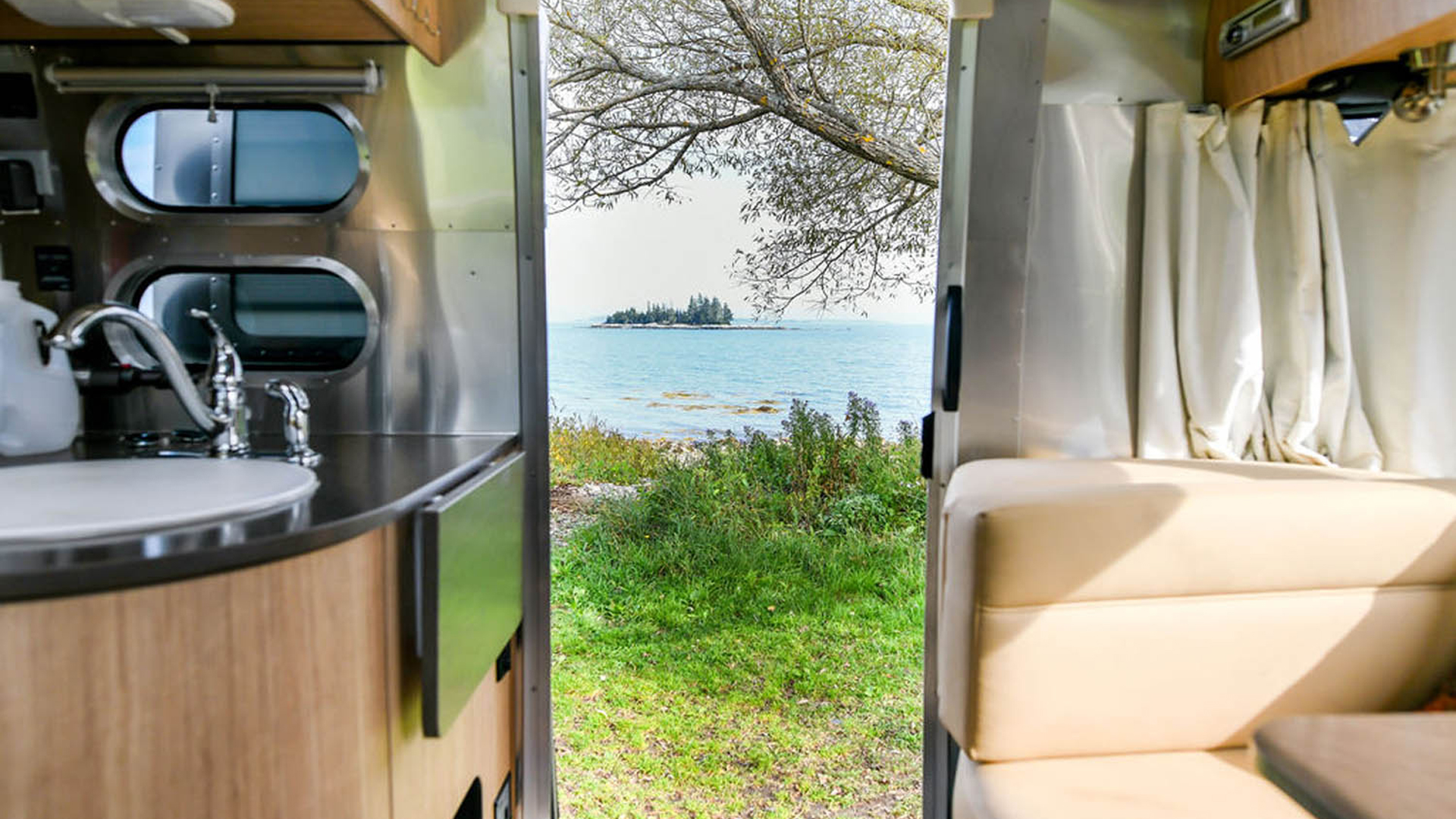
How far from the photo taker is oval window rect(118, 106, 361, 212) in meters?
1.83

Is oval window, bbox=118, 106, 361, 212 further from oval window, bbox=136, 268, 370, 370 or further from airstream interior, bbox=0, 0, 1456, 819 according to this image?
oval window, bbox=136, 268, 370, 370

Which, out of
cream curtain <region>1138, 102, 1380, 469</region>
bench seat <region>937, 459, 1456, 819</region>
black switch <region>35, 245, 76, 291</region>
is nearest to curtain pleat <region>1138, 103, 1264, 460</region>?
cream curtain <region>1138, 102, 1380, 469</region>

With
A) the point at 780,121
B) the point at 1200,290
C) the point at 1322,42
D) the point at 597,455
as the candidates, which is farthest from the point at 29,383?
the point at 780,121

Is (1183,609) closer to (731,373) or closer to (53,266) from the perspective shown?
(53,266)

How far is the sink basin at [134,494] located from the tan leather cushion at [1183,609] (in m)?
1.10

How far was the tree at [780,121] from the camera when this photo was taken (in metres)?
4.11

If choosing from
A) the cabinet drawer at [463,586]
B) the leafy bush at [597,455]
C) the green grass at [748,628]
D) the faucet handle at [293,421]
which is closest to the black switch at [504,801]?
the cabinet drawer at [463,586]

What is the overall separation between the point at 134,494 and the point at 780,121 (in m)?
3.73

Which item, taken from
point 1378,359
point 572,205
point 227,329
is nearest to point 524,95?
point 227,329

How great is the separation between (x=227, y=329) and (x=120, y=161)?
0.44 meters

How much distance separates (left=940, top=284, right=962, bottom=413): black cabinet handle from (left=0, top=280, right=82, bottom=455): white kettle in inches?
71.5

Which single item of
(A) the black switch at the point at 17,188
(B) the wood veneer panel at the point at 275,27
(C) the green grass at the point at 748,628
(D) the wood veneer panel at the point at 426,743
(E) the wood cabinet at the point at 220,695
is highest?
(B) the wood veneer panel at the point at 275,27

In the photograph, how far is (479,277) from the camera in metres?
1.83

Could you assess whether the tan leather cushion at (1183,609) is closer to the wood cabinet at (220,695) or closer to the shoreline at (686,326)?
the wood cabinet at (220,695)
